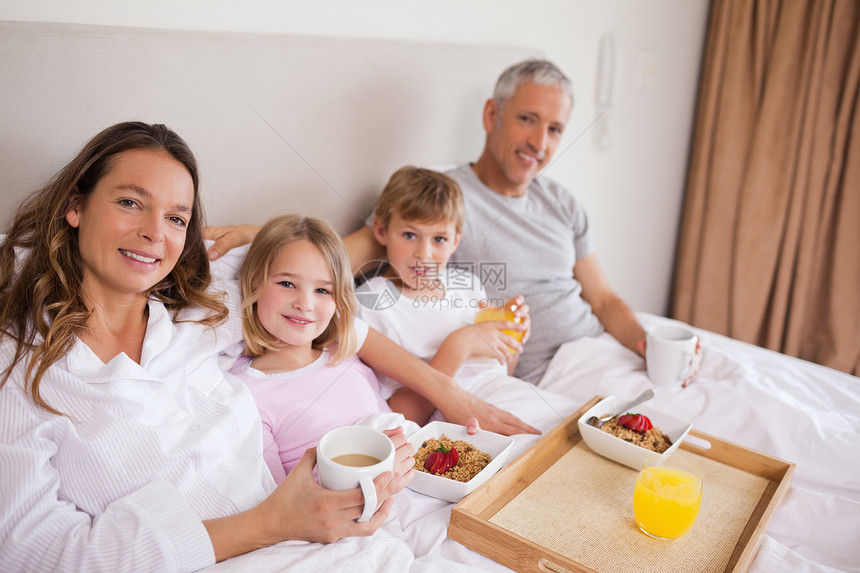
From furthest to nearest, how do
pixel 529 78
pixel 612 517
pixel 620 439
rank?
pixel 529 78, pixel 620 439, pixel 612 517

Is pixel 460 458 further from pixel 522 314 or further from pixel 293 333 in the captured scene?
pixel 522 314

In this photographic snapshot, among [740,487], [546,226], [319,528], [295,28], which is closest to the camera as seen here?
[319,528]

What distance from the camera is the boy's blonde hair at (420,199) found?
1.44 m

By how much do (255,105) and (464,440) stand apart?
2.51 ft

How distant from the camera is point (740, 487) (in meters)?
1.14

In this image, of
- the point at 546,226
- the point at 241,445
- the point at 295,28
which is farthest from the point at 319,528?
the point at 546,226

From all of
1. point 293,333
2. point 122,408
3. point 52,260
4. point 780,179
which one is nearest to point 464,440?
point 293,333

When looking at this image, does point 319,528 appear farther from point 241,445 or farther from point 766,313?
point 766,313

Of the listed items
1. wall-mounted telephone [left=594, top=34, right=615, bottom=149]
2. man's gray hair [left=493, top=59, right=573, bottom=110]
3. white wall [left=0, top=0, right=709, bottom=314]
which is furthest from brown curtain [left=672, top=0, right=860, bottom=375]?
man's gray hair [left=493, top=59, right=573, bottom=110]

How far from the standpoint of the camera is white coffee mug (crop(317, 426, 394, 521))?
0.88 metres

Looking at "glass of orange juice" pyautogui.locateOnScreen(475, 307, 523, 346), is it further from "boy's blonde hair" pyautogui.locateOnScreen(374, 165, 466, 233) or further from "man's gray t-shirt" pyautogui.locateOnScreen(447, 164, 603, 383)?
"boy's blonde hair" pyautogui.locateOnScreen(374, 165, 466, 233)

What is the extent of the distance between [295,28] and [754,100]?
2.12 meters

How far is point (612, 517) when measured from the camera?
40.0 inches

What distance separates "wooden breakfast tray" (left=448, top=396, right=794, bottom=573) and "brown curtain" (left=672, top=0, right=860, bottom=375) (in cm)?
179
